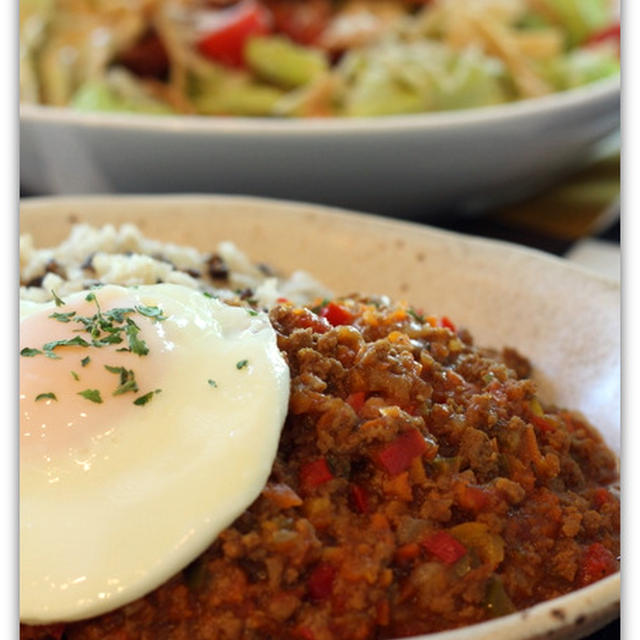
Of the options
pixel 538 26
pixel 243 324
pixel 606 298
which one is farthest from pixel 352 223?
pixel 538 26

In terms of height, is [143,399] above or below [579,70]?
above

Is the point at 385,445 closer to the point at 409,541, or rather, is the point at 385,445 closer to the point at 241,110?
the point at 409,541

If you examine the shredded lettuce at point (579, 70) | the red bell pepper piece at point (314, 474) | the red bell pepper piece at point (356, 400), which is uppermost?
the red bell pepper piece at point (356, 400)

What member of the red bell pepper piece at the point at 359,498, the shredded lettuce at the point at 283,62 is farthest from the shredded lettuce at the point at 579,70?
the red bell pepper piece at the point at 359,498

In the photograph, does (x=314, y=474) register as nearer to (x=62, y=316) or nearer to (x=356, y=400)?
(x=356, y=400)

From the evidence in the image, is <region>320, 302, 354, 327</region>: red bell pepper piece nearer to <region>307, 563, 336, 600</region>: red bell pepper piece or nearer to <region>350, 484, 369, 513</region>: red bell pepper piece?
<region>350, 484, 369, 513</region>: red bell pepper piece

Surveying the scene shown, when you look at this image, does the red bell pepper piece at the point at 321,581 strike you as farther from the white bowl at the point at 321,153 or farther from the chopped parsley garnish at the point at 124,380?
the white bowl at the point at 321,153

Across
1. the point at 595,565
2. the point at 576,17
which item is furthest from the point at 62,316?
the point at 576,17
